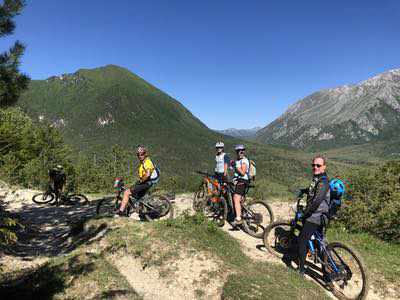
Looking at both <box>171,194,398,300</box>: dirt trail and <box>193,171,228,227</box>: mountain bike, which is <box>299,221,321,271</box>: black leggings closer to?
<box>171,194,398,300</box>: dirt trail

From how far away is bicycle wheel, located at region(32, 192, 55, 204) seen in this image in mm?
15594

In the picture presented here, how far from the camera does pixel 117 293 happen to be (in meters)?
5.82

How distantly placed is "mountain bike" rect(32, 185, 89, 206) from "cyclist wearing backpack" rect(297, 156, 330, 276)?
12376 millimetres

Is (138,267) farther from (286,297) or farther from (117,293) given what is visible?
(286,297)

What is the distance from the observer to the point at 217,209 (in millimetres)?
10289

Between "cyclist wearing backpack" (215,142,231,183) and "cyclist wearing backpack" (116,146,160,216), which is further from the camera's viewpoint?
"cyclist wearing backpack" (215,142,231,183)

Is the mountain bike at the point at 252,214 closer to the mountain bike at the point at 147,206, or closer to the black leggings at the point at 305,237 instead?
the black leggings at the point at 305,237

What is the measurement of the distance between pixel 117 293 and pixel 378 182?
12.1 meters

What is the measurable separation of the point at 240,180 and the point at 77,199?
35.8 feet

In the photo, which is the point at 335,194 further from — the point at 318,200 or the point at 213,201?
the point at 213,201

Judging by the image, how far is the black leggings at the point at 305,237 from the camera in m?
6.51

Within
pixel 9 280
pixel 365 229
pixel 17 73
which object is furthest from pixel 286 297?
pixel 17 73

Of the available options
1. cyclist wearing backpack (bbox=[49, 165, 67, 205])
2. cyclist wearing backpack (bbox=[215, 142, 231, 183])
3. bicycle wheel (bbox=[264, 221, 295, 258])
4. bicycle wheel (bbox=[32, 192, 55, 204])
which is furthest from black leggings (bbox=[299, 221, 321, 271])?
bicycle wheel (bbox=[32, 192, 55, 204])

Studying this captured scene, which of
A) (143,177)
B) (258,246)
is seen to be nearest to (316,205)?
(258,246)
